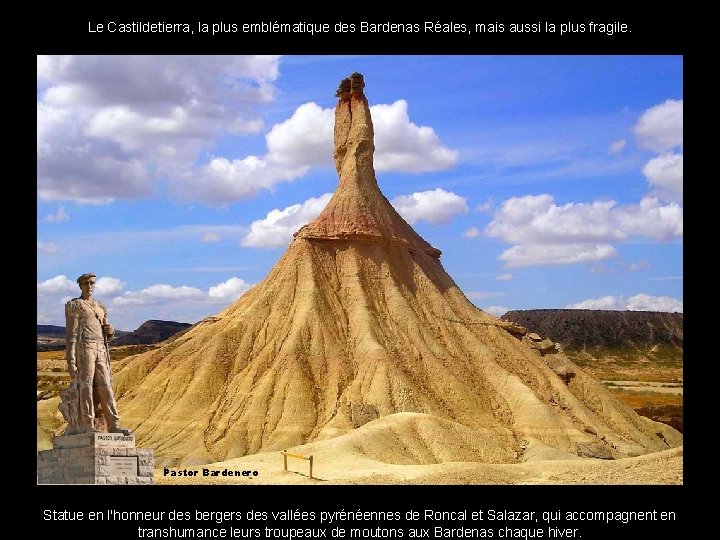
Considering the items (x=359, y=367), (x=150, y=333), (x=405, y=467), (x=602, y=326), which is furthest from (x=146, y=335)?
(x=405, y=467)

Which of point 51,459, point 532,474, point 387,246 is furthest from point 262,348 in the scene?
point 51,459

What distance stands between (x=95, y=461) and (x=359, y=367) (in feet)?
127

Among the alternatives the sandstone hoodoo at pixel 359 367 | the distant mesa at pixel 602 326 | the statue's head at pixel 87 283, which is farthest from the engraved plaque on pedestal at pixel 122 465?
the distant mesa at pixel 602 326

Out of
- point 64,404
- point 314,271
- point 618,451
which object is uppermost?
point 314,271

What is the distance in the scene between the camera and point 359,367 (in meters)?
61.5

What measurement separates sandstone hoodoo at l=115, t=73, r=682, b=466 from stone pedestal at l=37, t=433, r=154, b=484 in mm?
23550

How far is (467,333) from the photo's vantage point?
222 ft

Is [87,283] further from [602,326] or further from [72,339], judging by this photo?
[602,326]

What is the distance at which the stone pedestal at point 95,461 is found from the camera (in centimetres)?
2338

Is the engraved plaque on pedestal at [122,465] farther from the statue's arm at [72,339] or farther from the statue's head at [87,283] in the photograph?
the statue's head at [87,283]

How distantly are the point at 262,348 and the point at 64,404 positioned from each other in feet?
128

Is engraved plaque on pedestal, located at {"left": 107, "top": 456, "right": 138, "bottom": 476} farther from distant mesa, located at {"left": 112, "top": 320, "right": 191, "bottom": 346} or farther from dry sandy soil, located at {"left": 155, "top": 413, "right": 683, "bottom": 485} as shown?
distant mesa, located at {"left": 112, "top": 320, "right": 191, "bottom": 346}

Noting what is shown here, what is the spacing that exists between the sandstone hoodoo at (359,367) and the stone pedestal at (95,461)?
23.5 metres

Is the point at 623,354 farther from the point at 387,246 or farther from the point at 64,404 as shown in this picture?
the point at 64,404
